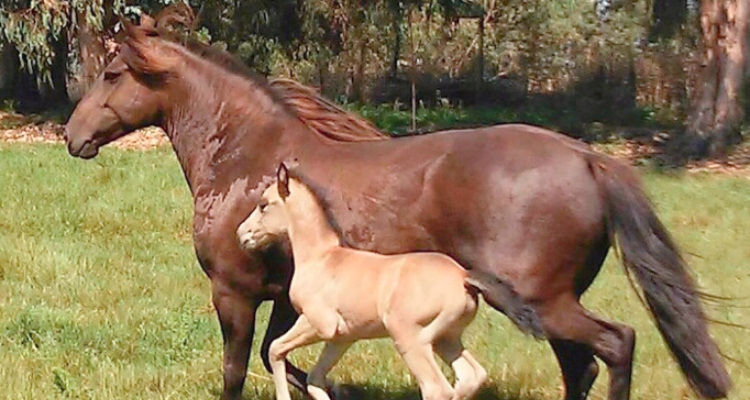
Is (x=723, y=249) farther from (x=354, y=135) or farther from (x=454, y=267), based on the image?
(x=454, y=267)

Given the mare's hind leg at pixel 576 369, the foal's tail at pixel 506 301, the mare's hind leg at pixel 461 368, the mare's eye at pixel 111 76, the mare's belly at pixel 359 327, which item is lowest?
the mare's hind leg at pixel 576 369

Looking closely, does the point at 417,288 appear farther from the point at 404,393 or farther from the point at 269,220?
the point at 404,393

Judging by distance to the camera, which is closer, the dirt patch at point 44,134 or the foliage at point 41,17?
the foliage at point 41,17

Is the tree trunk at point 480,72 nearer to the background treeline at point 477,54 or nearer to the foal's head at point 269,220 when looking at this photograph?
the background treeline at point 477,54

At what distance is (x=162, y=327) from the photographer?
6.96 m

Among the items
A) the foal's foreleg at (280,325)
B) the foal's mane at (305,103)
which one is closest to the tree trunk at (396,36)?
the foal's mane at (305,103)

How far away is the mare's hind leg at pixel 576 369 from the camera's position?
5.21m

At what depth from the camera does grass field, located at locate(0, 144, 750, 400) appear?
5984mm

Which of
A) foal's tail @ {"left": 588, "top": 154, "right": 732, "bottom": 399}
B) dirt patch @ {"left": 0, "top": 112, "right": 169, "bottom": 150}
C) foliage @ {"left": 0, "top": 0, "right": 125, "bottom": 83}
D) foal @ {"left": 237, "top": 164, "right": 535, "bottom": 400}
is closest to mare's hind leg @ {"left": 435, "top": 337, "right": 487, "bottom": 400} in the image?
foal @ {"left": 237, "top": 164, "right": 535, "bottom": 400}

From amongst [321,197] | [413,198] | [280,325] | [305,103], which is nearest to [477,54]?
[305,103]

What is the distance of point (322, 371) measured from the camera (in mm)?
5004

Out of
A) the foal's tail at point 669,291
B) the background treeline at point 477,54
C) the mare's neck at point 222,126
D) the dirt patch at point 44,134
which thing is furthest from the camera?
the dirt patch at point 44,134

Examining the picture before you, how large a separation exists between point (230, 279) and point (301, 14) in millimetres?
15948

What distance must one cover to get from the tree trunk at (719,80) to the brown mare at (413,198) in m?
12.7
